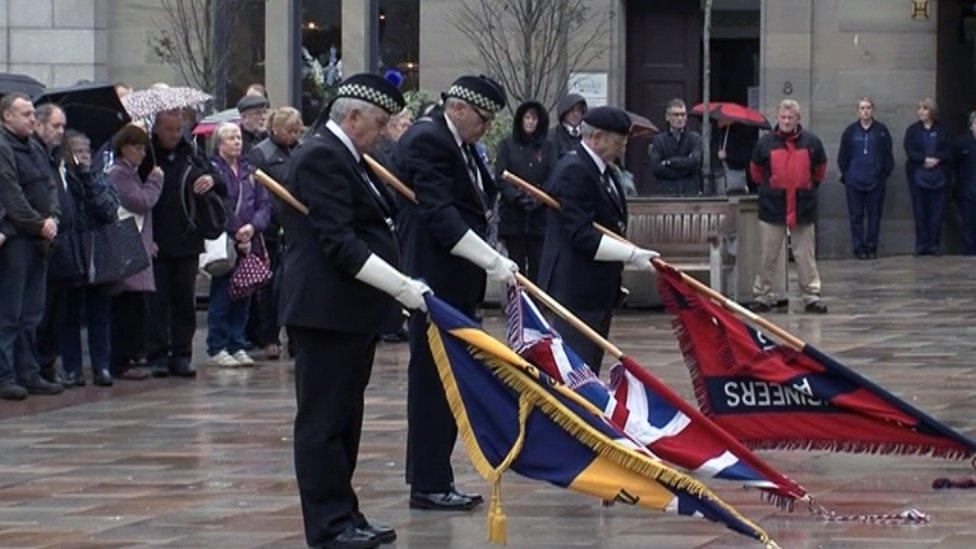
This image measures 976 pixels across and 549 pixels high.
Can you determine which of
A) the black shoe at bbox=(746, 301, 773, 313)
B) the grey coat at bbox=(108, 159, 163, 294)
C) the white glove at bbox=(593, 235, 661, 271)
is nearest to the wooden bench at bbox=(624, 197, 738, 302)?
the black shoe at bbox=(746, 301, 773, 313)

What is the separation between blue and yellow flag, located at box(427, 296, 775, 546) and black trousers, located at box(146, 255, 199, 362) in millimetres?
7394

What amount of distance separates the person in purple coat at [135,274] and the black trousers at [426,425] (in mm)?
5967

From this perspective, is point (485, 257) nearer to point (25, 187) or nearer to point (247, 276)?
point (25, 187)

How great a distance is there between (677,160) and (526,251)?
13.8 feet

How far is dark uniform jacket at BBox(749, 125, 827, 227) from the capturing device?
72.4 feet

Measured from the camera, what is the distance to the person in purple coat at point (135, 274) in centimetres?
1681

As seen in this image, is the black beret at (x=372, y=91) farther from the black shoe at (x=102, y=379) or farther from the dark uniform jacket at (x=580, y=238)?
the black shoe at (x=102, y=379)

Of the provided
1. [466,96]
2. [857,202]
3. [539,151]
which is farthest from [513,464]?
[857,202]

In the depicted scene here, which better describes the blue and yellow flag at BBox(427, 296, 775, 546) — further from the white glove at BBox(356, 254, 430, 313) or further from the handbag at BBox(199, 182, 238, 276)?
the handbag at BBox(199, 182, 238, 276)

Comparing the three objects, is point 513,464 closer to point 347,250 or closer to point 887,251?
point 347,250

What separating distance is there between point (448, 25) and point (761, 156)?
8.92m

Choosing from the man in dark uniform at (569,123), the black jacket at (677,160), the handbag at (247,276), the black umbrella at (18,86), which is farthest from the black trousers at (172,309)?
the black jacket at (677,160)

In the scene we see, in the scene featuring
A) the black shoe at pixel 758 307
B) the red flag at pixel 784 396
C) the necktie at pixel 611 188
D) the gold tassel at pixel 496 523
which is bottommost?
the black shoe at pixel 758 307

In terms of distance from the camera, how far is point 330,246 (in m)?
9.63
